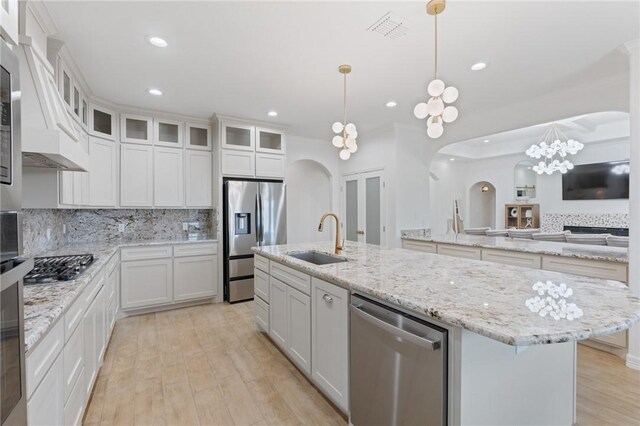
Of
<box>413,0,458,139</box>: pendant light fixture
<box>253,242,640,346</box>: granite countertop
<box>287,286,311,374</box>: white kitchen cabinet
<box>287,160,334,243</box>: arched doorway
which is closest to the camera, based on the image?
<box>253,242,640,346</box>: granite countertop

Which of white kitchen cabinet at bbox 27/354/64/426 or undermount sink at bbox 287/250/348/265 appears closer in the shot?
white kitchen cabinet at bbox 27/354/64/426

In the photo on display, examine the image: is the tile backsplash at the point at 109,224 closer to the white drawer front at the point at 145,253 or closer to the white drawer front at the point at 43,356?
the white drawer front at the point at 145,253

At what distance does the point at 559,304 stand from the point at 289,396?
71.1 inches

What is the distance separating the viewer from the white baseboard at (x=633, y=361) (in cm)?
245

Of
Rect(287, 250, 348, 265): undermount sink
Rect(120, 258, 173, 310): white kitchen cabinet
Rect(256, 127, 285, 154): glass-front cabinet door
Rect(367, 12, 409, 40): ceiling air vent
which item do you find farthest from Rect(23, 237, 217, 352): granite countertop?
Rect(256, 127, 285, 154): glass-front cabinet door

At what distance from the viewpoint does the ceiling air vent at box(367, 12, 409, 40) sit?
2.08 metres

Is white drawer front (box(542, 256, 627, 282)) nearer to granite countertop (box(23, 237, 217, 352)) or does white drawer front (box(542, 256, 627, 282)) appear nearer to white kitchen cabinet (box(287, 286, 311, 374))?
white kitchen cabinet (box(287, 286, 311, 374))

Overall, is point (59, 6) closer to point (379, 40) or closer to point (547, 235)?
point (379, 40)

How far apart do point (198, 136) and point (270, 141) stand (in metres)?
1.09

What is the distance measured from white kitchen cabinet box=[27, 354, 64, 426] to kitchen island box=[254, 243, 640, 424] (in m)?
1.40

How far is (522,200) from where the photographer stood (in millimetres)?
7941

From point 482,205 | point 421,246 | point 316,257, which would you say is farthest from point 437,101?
point 482,205

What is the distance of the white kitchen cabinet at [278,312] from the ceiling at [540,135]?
4.67 m

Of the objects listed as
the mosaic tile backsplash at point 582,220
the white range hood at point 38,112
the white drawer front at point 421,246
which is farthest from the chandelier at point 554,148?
the white range hood at point 38,112
